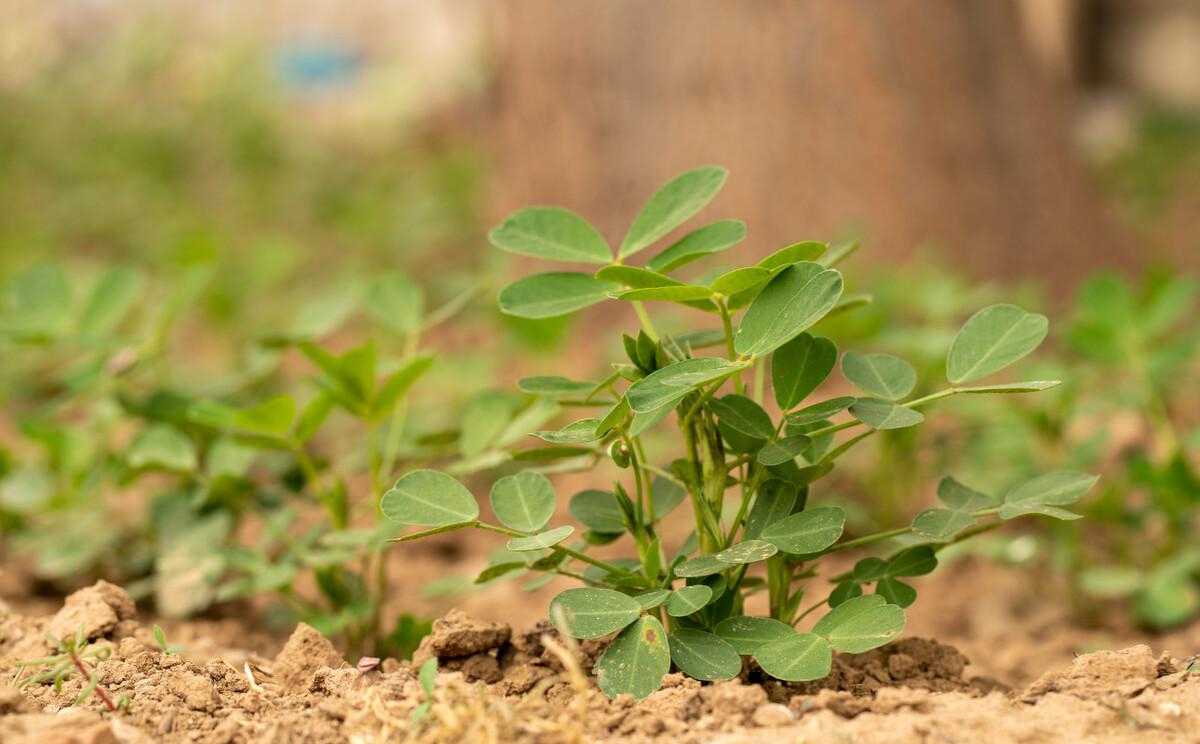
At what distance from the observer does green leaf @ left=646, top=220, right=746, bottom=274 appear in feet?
4.31

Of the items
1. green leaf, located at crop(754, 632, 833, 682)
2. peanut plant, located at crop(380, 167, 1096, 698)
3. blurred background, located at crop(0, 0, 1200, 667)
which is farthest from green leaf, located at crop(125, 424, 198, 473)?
green leaf, located at crop(754, 632, 833, 682)

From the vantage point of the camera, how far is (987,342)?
132 centimetres

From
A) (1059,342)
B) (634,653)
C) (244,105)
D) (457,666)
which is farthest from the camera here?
(244,105)

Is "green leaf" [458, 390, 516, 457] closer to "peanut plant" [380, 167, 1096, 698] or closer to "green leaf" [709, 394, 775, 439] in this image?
"peanut plant" [380, 167, 1096, 698]

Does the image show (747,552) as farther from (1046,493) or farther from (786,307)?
(1046,493)

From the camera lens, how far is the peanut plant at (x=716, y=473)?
1196 millimetres

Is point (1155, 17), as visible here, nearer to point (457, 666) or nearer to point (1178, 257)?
point (1178, 257)

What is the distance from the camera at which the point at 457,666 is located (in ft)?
4.44

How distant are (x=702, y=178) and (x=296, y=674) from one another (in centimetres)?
69

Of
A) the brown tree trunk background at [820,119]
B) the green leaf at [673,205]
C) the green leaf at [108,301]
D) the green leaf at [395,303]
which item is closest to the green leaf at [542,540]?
the green leaf at [673,205]

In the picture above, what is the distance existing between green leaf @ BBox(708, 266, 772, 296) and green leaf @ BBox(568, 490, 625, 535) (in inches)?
11.1

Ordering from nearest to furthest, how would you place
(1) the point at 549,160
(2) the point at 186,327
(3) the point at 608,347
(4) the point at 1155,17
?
(3) the point at 608,347 < (1) the point at 549,160 < (2) the point at 186,327 < (4) the point at 1155,17

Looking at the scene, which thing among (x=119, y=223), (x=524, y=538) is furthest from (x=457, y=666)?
A: (x=119, y=223)

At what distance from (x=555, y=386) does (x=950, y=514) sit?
436mm
